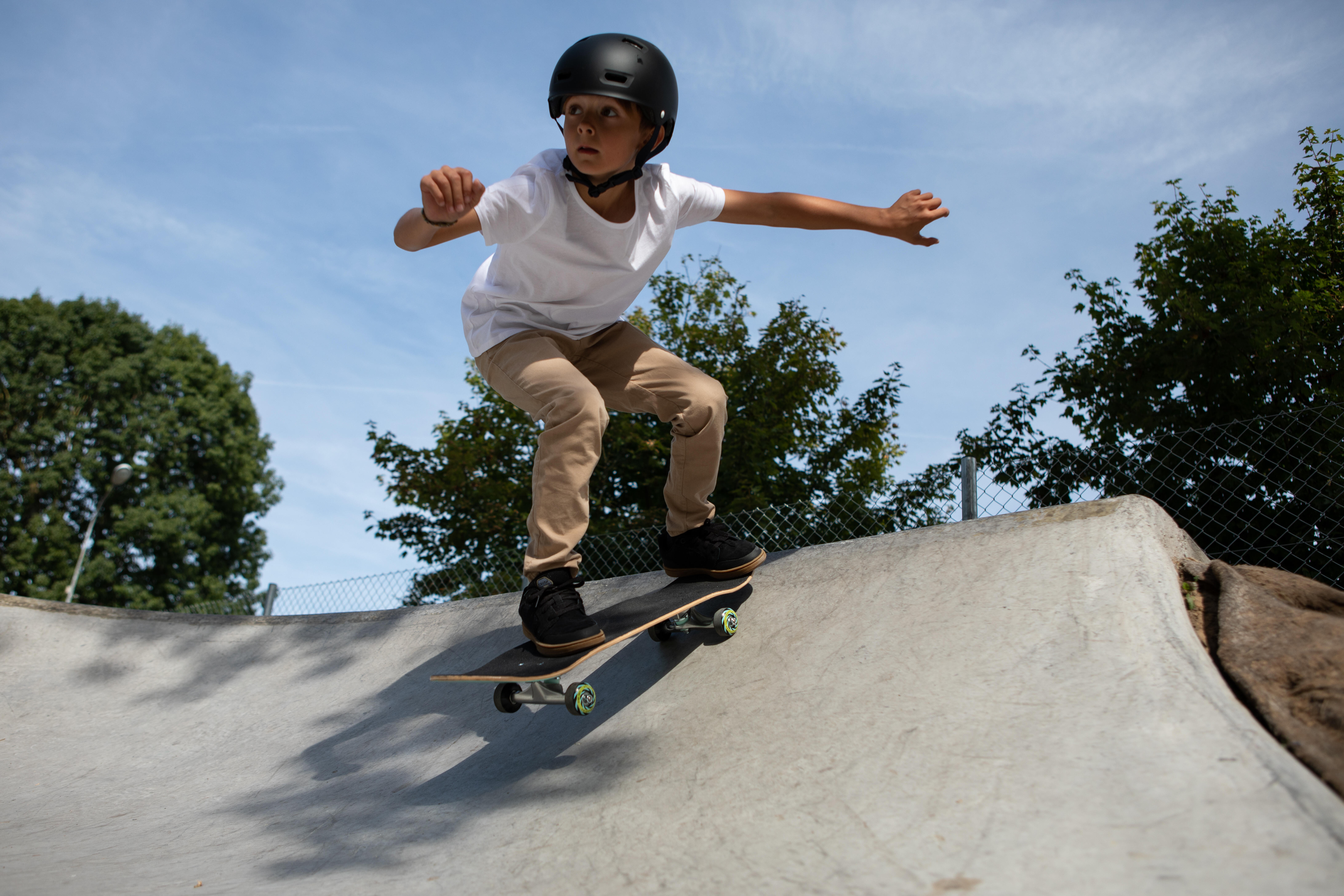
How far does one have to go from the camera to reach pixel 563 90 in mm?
3121

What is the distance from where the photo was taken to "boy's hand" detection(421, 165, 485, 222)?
8.91 feet

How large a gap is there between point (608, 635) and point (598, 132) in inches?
75.9

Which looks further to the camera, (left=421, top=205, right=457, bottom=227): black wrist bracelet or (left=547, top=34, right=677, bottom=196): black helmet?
(left=547, top=34, right=677, bottom=196): black helmet

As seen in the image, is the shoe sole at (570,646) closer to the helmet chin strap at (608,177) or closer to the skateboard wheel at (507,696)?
the skateboard wheel at (507,696)

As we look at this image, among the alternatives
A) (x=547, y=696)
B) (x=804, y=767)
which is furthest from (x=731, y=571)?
(x=804, y=767)

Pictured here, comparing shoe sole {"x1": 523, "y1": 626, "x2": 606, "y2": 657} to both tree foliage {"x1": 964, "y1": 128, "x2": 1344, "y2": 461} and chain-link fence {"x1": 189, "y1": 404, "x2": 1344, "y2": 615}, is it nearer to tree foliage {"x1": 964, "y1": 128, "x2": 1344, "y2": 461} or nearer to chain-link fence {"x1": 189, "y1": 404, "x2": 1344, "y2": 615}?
chain-link fence {"x1": 189, "y1": 404, "x2": 1344, "y2": 615}

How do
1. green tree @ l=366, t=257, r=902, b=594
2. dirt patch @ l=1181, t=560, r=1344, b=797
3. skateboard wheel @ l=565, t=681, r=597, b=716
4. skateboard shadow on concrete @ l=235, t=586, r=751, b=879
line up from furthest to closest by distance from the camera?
green tree @ l=366, t=257, r=902, b=594, skateboard wheel @ l=565, t=681, r=597, b=716, skateboard shadow on concrete @ l=235, t=586, r=751, b=879, dirt patch @ l=1181, t=560, r=1344, b=797

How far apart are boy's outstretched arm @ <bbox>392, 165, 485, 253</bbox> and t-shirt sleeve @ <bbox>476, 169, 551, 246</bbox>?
46mm

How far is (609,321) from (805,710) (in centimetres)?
185

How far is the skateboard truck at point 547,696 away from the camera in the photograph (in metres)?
3.20

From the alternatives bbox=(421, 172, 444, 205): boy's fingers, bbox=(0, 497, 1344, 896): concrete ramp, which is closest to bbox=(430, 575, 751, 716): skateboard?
bbox=(0, 497, 1344, 896): concrete ramp

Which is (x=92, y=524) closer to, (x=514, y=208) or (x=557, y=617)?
(x=557, y=617)

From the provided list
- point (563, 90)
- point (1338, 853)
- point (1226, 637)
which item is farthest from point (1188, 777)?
point (563, 90)

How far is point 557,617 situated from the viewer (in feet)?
10.5
